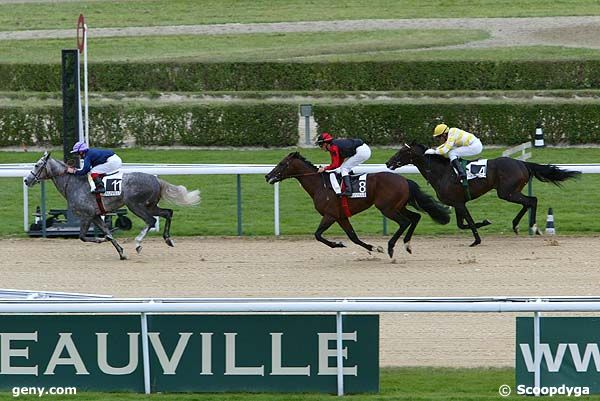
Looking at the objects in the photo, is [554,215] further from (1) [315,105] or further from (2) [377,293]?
(1) [315,105]

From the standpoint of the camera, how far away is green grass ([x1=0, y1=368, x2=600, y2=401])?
23.9 feet

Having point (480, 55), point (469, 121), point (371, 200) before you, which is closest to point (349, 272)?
point (371, 200)

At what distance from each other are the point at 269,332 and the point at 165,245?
599 cm

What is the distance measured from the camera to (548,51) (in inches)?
1067

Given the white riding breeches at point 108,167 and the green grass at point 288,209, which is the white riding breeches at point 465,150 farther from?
the white riding breeches at point 108,167

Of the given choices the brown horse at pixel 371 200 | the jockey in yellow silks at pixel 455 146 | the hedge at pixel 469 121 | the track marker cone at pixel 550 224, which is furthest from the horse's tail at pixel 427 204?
the hedge at pixel 469 121

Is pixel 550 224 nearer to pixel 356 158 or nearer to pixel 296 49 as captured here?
pixel 356 158

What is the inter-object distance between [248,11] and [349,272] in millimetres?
23671

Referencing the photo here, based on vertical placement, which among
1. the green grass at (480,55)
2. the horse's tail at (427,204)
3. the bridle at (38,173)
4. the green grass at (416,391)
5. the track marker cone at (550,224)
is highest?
the green grass at (480,55)

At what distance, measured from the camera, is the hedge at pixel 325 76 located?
24188 mm

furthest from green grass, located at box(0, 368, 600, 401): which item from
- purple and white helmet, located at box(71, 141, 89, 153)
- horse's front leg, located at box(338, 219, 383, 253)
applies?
purple and white helmet, located at box(71, 141, 89, 153)

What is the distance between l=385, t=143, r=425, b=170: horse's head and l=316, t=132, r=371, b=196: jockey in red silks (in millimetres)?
623

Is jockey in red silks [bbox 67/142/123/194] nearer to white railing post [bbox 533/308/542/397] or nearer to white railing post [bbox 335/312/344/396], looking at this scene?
white railing post [bbox 335/312/344/396]

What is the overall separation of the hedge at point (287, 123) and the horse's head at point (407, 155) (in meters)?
6.39
